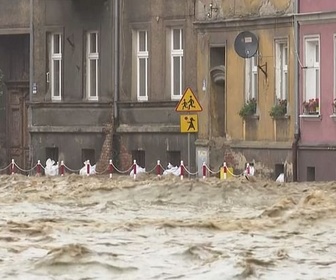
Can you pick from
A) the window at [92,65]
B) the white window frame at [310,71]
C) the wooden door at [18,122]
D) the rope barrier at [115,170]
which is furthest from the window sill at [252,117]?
the wooden door at [18,122]

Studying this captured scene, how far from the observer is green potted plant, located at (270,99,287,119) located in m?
42.9

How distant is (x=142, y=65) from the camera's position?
4847cm

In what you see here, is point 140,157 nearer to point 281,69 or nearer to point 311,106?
point 281,69

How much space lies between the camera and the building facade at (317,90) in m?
41.5

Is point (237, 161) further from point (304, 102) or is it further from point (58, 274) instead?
point (58, 274)

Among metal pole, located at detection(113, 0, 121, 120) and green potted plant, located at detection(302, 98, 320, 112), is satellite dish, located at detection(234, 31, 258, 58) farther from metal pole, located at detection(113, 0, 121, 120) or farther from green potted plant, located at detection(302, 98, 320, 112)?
metal pole, located at detection(113, 0, 121, 120)

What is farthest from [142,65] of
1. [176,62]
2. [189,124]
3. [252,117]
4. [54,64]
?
[189,124]

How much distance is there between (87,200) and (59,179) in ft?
25.0

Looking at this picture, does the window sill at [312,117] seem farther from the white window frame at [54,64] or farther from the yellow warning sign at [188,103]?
the white window frame at [54,64]

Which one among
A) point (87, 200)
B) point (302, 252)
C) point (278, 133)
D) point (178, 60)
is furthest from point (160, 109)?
point (302, 252)

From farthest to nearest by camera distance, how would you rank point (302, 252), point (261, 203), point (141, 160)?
point (141, 160) < point (261, 203) < point (302, 252)

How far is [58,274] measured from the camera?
23844mm

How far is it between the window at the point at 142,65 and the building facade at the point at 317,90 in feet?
22.0

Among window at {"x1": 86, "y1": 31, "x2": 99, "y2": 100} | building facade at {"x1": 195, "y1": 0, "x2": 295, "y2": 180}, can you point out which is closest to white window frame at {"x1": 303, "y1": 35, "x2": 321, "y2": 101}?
building facade at {"x1": 195, "y1": 0, "x2": 295, "y2": 180}
